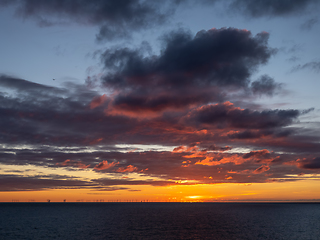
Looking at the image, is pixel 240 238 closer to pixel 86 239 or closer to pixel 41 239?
pixel 86 239

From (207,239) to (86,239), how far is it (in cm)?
4492

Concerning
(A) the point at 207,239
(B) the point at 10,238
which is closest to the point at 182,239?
(A) the point at 207,239

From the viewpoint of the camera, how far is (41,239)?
4195 inches

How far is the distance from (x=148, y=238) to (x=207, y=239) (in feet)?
72.4

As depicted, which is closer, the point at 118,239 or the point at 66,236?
the point at 118,239

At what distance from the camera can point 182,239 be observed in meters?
106

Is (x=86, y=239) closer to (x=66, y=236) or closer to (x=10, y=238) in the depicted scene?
(x=66, y=236)

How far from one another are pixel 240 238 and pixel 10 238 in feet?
292

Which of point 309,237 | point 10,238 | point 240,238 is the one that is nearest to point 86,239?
point 10,238

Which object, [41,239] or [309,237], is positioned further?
[309,237]

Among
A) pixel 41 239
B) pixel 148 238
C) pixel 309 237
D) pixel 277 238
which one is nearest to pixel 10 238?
pixel 41 239

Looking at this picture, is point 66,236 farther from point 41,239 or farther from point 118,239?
point 118,239

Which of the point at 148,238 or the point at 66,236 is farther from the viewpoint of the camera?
the point at 66,236

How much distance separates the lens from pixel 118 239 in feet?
341
